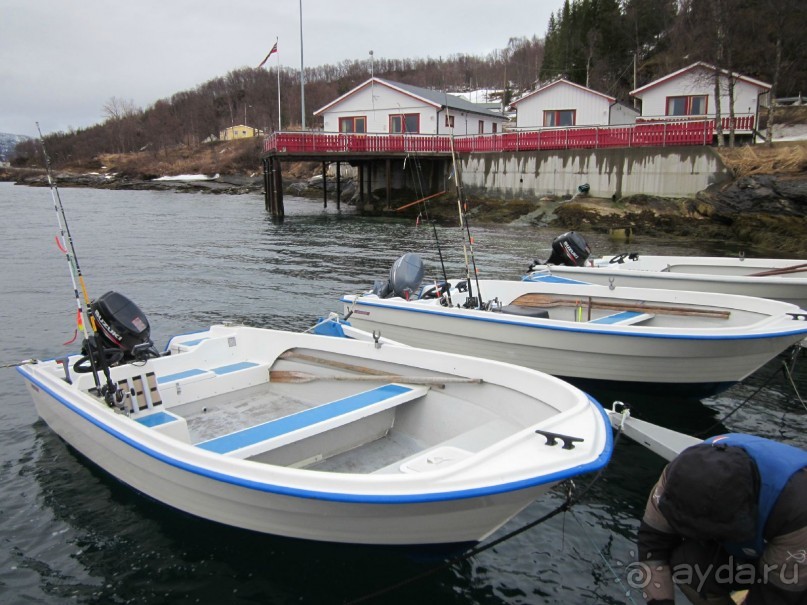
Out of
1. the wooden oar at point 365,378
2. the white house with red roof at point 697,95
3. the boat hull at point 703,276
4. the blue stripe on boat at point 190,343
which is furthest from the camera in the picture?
the white house with red roof at point 697,95

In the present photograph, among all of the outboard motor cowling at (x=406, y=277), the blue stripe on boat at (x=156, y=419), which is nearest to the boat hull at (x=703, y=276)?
the outboard motor cowling at (x=406, y=277)

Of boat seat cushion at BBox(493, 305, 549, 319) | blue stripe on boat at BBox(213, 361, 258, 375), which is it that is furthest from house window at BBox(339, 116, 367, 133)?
blue stripe on boat at BBox(213, 361, 258, 375)

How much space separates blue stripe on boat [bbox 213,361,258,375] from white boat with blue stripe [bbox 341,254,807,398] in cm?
263

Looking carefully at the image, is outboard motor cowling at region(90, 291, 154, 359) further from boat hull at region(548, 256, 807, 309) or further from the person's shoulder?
boat hull at region(548, 256, 807, 309)

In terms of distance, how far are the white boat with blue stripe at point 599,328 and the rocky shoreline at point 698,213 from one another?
1219 centimetres

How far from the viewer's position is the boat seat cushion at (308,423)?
4.44 metres

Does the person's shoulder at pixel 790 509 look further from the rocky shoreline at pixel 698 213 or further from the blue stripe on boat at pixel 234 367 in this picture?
the rocky shoreline at pixel 698 213

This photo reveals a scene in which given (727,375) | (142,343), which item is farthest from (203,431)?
(727,375)

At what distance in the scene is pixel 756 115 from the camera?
27.3m

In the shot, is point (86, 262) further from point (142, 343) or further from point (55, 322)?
point (142, 343)

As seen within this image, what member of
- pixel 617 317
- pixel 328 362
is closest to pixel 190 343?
pixel 328 362

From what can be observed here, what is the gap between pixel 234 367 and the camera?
22.1 feet

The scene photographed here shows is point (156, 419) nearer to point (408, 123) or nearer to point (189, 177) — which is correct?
point (408, 123)

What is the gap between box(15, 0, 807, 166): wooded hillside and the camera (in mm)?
29703
